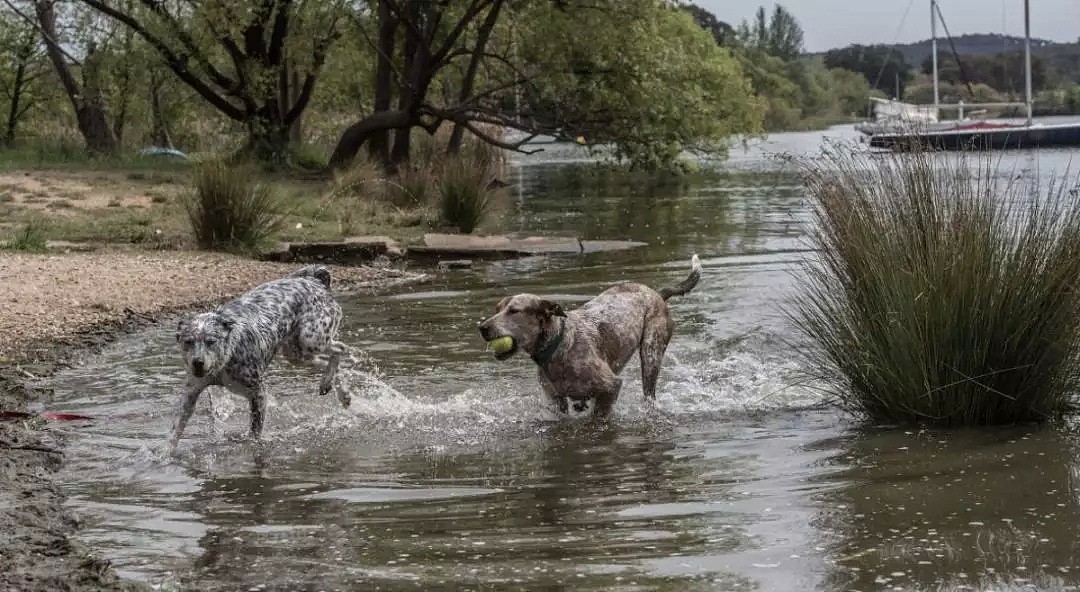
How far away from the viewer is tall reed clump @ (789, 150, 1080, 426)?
7.83 m

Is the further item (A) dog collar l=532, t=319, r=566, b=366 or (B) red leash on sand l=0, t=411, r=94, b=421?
(A) dog collar l=532, t=319, r=566, b=366

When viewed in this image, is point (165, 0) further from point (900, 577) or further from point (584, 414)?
point (900, 577)

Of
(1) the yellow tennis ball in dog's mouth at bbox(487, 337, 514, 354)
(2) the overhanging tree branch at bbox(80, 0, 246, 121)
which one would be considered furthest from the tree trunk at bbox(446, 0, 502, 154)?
(1) the yellow tennis ball in dog's mouth at bbox(487, 337, 514, 354)

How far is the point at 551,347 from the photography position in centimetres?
867

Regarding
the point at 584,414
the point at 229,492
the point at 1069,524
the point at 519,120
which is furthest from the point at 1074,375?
the point at 519,120

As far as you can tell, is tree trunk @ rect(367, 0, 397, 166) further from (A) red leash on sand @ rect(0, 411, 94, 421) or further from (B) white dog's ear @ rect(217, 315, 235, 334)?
(B) white dog's ear @ rect(217, 315, 235, 334)

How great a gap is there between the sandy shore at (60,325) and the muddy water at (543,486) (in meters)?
0.22

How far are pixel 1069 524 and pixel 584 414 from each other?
361cm

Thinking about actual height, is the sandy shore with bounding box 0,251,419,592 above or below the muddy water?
above

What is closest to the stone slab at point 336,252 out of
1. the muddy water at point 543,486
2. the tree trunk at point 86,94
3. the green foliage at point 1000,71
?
the muddy water at point 543,486

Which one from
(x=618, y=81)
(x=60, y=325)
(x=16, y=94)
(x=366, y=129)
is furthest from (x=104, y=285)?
(x=16, y=94)

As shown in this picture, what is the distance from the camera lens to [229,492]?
23.4ft

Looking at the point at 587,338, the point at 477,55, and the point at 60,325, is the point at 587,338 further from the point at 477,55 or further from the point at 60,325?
the point at 477,55

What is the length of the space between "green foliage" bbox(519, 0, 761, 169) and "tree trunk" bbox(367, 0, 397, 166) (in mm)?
4379
